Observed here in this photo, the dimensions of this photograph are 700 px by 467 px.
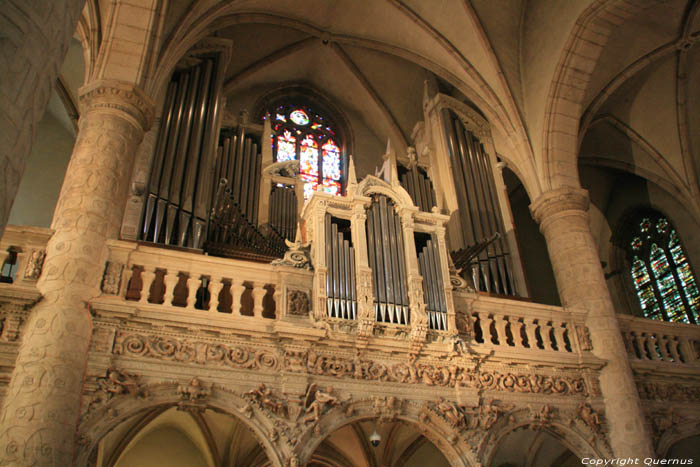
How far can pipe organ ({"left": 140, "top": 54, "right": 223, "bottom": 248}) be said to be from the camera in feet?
30.3

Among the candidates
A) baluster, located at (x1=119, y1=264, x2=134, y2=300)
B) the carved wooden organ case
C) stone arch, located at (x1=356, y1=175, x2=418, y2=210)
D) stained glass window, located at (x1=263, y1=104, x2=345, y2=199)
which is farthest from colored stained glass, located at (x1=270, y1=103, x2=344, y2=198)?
baluster, located at (x1=119, y1=264, x2=134, y2=300)

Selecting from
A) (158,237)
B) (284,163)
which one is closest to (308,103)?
(284,163)

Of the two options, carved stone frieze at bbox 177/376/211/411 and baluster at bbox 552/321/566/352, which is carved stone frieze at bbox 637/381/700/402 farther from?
carved stone frieze at bbox 177/376/211/411

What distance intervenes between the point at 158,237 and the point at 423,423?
4.53 m

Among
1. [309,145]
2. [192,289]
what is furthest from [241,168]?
[192,289]

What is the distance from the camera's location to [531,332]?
9406mm

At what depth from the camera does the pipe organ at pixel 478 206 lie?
11133mm

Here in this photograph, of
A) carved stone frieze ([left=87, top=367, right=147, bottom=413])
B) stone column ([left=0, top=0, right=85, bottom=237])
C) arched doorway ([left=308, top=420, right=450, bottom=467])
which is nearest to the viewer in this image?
stone column ([left=0, top=0, right=85, bottom=237])

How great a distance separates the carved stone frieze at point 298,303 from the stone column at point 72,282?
2317mm

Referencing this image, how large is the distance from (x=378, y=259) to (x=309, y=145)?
21.8 feet

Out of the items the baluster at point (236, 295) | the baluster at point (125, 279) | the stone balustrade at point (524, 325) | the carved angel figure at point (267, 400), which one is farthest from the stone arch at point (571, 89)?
the baluster at point (125, 279)

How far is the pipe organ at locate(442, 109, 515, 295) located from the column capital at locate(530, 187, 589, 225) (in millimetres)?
949

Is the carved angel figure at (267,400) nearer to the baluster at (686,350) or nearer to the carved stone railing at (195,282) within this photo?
the carved stone railing at (195,282)

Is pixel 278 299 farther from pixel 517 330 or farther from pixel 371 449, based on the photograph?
pixel 371 449
